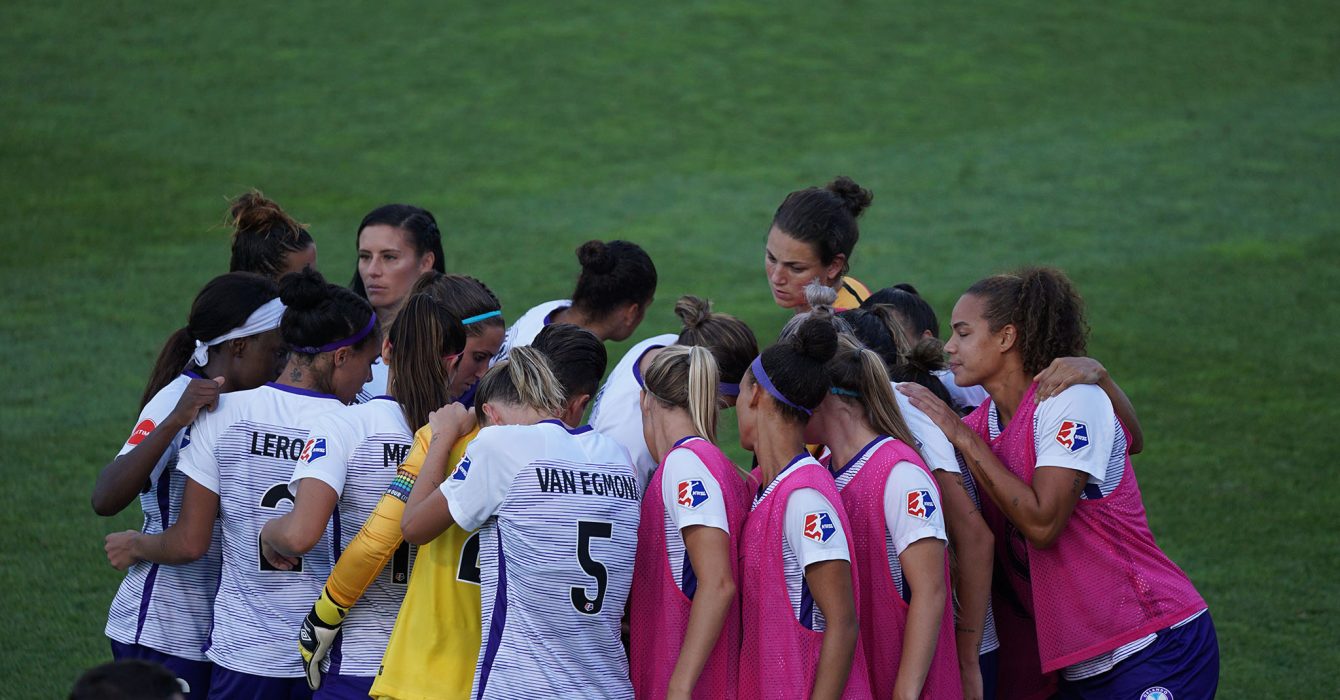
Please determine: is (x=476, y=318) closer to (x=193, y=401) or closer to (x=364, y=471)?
(x=364, y=471)

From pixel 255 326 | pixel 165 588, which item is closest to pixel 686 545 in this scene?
pixel 255 326

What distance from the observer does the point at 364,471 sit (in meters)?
3.78

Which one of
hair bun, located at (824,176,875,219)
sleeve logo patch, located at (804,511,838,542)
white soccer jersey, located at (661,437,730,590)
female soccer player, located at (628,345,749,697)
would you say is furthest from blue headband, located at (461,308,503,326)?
hair bun, located at (824,176,875,219)

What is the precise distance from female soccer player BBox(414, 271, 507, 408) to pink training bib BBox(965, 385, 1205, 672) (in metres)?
1.73

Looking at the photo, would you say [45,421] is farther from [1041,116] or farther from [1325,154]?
[1325,154]

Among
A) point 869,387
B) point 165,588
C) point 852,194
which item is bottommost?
point 165,588

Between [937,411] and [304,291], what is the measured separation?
190 cm

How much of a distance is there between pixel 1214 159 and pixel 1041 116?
7.28ft

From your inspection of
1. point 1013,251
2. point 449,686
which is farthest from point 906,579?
point 1013,251

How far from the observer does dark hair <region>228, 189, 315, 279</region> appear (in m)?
5.25

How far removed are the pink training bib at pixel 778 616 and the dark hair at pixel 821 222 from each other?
178cm

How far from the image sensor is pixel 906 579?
358 cm

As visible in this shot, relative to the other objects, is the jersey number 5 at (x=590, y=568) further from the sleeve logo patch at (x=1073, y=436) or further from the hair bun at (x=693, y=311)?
the sleeve logo patch at (x=1073, y=436)

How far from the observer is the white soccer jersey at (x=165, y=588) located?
4.09m
